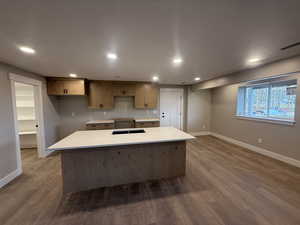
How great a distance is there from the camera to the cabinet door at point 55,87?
3744 mm

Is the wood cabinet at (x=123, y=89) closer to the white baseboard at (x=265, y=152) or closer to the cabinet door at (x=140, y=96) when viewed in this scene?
the cabinet door at (x=140, y=96)

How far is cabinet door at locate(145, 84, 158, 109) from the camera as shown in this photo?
473 cm

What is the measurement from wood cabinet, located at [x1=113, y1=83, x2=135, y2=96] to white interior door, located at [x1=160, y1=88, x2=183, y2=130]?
133cm

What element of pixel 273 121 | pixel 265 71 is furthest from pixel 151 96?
pixel 273 121

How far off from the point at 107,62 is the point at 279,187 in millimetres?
3828

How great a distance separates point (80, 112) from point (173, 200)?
4.11 metres

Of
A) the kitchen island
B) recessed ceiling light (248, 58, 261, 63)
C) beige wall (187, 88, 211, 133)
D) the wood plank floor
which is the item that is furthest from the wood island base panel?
beige wall (187, 88, 211, 133)

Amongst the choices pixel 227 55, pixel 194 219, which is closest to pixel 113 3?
pixel 227 55

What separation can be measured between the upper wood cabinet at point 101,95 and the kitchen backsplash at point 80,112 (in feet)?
1.27

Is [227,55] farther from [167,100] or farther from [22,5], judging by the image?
[167,100]

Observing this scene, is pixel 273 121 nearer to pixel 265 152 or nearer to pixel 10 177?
pixel 265 152

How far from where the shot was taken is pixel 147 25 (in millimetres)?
1320

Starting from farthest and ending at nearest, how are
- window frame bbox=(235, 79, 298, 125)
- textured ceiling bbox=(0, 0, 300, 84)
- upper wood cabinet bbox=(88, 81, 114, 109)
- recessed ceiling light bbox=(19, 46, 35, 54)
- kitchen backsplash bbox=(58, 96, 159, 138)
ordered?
kitchen backsplash bbox=(58, 96, 159, 138), upper wood cabinet bbox=(88, 81, 114, 109), window frame bbox=(235, 79, 298, 125), recessed ceiling light bbox=(19, 46, 35, 54), textured ceiling bbox=(0, 0, 300, 84)

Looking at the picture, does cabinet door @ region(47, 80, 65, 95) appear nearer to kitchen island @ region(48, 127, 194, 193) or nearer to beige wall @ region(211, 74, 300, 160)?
kitchen island @ region(48, 127, 194, 193)
